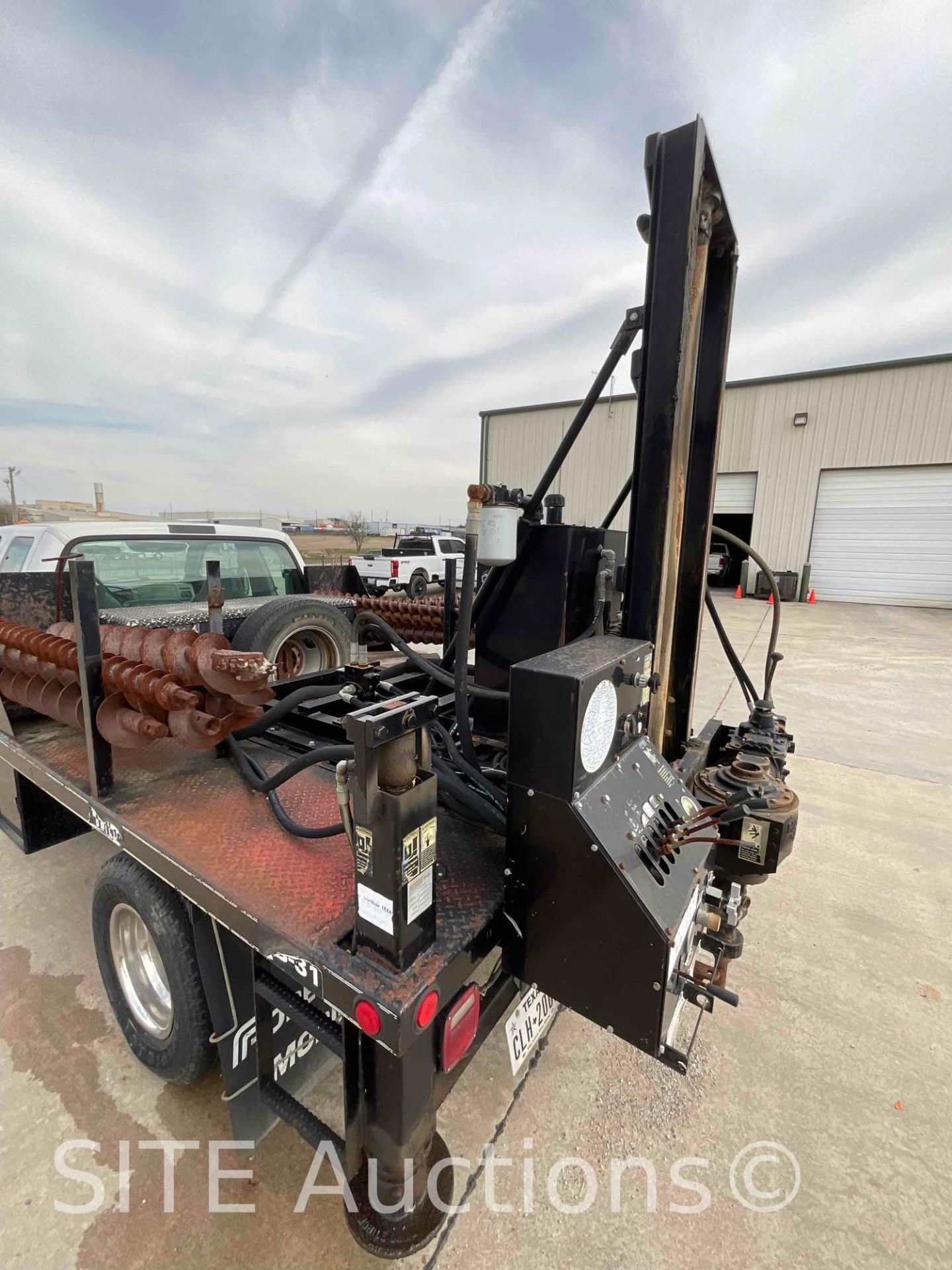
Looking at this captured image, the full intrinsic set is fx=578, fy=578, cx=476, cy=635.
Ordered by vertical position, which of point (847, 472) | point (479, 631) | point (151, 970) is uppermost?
point (847, 472)

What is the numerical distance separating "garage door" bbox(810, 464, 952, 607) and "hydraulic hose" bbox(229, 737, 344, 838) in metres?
18.8

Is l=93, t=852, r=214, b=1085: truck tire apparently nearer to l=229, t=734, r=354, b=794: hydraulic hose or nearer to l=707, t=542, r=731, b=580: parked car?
l=229, t=734, r=354, b=794: hydraulic hose

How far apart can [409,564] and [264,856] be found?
37.0ft

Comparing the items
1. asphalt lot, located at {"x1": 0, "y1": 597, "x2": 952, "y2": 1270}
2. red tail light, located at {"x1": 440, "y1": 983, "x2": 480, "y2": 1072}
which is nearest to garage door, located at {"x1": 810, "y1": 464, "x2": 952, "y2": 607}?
asphalt lot, located at {"x1": 0, "y1": 597, "x2": 952, "y2": 1270}

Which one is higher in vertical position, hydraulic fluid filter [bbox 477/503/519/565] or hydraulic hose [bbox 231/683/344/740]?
hydraulic fluid filter [bbox 477/503/519/565]

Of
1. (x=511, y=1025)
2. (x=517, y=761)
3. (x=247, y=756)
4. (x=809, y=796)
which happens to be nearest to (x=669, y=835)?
(x=517, y=761)

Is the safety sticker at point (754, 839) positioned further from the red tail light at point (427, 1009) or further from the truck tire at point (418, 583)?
the truck tire at point (418, 583)

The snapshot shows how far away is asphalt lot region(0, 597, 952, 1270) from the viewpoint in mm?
1461

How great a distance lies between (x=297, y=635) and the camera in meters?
3.14

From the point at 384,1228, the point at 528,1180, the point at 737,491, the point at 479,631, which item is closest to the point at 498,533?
the point at 479,631

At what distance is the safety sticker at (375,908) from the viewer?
3.70ft

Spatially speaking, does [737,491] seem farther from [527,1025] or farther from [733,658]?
[527,1025]

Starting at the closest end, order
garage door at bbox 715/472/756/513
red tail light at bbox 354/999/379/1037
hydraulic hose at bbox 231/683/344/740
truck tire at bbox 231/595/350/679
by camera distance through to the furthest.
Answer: red tail light at bbox 354/999/379/1037
hydraulic hose at bbox 231/683/344/740
truck tire at bbox 231/595/350/679
garage door at bbox 715/472/756/513

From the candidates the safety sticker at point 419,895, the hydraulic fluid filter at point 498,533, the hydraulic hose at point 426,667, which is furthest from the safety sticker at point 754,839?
the hydraulic fluid filter at point 498,533
